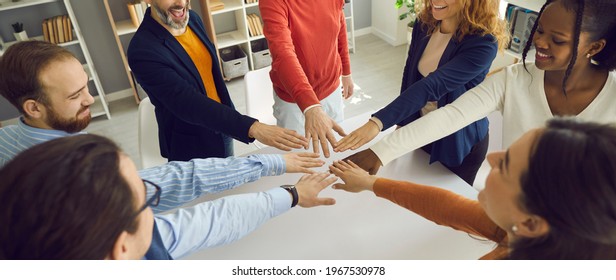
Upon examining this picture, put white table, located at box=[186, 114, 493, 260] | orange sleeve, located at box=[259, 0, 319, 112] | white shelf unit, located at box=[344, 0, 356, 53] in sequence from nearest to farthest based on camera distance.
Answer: white table, located at box=[186, 114, 493, 260] → orange sleeve, located at box=[259, 0, 319, 112] → white shelf unit, located at box=[344, 0, 356, 53]

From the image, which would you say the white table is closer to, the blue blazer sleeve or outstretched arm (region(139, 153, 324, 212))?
outstretched arm (region(139, 153, 324, 212))

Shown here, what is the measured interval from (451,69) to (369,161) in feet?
1.53

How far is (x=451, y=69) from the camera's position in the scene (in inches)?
58.6

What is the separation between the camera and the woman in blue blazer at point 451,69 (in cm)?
149

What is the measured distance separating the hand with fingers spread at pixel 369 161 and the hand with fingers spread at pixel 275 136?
226 mm

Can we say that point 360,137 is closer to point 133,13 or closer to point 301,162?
point 301,162

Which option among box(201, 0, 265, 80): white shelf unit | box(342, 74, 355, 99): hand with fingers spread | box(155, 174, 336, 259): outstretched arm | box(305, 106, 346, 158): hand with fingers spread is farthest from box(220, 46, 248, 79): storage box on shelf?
box(155, 174, 336, 259): outstretched arm

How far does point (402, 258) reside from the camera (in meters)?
1.23

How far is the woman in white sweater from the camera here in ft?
3.84

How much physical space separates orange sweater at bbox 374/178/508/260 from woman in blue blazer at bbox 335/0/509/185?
21cm

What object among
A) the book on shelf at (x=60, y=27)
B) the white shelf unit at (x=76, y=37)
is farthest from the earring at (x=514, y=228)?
the book on shelf at (x=60, y=27)

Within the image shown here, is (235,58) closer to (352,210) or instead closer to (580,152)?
(352,210)

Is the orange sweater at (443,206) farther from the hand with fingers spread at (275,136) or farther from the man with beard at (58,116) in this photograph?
the man with beard at (58,116)

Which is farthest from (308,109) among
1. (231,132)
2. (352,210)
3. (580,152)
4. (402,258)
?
(580,152)
